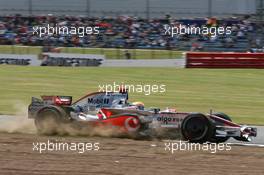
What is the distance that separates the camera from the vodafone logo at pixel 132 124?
10.1 m

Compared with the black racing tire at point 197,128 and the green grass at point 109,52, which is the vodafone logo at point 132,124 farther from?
the green grass at point 109,52

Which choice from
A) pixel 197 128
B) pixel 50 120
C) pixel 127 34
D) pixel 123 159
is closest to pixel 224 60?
pixel 127 34

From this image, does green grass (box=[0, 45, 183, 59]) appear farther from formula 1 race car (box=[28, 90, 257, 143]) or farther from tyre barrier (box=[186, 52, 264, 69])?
formula 1 race car (box=[28, 90, 257, 143])

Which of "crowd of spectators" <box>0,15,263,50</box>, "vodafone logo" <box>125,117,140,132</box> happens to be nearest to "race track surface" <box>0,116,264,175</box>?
"vodafone logo" <box>125,117,140,132</box>

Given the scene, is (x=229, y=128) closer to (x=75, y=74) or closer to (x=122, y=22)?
(x=75, y=74)

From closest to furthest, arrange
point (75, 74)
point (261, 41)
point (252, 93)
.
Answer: point (252, 93)
point (75, 74)
point (261, 41)

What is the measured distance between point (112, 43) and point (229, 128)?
26.9 metres

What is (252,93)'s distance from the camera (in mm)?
20609

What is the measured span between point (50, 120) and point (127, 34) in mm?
26583

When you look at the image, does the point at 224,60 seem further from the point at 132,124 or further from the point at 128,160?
the point at 128,160

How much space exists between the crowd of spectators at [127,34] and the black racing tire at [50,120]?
2446 centimetres

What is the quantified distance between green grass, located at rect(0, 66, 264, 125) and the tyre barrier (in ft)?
1.89

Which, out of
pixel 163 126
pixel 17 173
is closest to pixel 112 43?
pixel 163 126

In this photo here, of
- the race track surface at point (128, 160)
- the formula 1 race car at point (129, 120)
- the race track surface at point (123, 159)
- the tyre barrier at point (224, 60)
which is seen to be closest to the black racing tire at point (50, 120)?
the formula 1 race car at point (129, 120)
